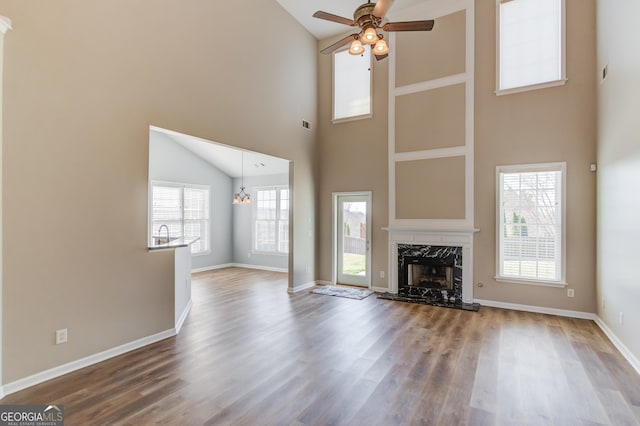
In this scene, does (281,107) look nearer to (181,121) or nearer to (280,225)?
(181,121)

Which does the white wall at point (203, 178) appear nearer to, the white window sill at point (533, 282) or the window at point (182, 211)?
the window at point (182, 211)

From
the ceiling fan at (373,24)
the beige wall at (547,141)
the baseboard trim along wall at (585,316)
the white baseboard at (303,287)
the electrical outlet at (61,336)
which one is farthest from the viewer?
the white baseboard at (303,287)

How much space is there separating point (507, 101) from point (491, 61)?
753mm

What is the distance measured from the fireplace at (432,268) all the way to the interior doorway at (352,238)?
614 mm

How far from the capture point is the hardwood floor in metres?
2.41

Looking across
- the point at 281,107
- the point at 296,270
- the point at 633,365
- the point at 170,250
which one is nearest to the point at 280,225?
the point at 296,270

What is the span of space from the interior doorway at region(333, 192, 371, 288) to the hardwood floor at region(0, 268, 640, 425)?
208cm

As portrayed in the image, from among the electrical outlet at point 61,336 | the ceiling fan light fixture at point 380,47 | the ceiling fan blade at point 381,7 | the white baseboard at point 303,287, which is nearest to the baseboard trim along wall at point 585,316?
the white baseboard at point 303,287

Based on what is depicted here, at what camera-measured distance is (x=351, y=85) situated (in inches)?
Answer: 271

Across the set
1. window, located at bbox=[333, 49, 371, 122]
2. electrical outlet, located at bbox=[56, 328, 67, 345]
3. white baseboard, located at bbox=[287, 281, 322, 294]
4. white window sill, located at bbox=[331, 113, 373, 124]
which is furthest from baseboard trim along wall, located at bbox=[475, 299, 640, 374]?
electrical outlet, located at bbox=[56, 328, 67, 345]

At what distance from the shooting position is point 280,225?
9.10m

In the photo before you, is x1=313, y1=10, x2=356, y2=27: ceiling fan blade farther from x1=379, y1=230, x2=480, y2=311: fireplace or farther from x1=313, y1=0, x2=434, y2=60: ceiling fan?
x1=379, y1=230, x2=480, y2=311: fireplace

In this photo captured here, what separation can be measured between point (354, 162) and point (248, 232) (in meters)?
4.36

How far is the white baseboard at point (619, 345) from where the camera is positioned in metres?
3.18
